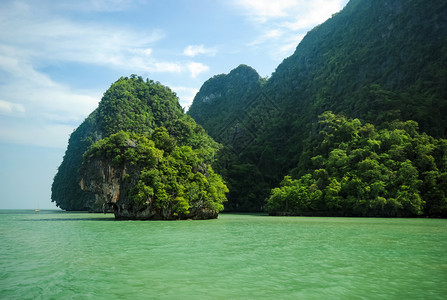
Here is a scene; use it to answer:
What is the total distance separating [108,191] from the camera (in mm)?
36875

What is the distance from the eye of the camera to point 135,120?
6819 cm

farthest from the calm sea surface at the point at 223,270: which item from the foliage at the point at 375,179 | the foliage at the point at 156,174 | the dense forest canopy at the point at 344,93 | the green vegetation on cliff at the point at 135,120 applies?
the dense forest canopy at the point at 344,93

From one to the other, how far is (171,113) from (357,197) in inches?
1808

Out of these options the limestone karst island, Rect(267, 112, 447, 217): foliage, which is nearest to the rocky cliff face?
the limestone karst island

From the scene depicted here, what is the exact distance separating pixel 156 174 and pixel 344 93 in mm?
59234

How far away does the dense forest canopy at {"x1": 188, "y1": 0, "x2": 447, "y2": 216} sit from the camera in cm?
6228

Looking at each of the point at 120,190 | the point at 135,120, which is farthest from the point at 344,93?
the point at 120,190

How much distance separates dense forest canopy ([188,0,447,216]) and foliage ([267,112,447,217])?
1.93ft

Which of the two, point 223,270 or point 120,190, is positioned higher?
point 120,190

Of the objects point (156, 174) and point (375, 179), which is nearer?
point (156, 174)

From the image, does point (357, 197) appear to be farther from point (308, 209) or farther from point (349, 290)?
point (349, 290)

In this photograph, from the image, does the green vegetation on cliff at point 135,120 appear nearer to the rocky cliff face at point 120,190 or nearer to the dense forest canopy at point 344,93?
the dense forest canopy at point 344,93

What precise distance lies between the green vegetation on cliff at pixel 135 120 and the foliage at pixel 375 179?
17.7 m

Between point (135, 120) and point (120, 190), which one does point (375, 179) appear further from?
point (135, 120)
